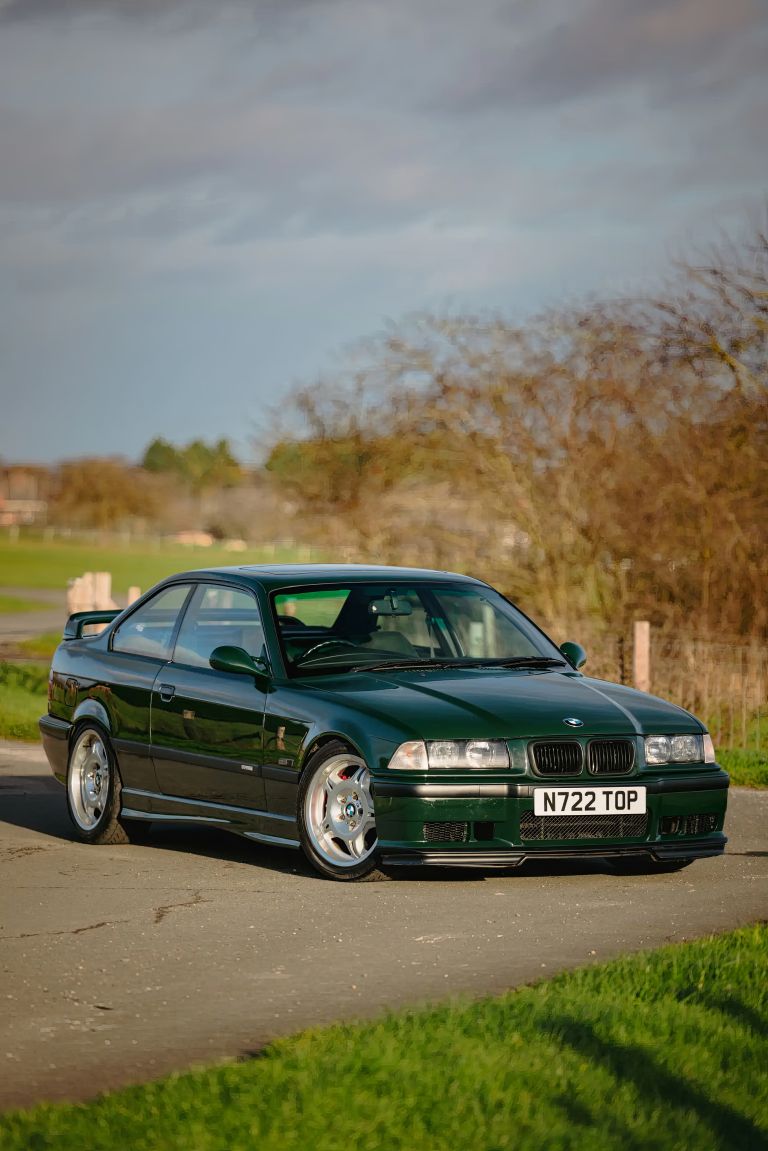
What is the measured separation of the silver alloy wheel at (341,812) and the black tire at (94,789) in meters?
1.92

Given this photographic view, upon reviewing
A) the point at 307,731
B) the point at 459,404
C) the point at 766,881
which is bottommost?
the point at 766,881

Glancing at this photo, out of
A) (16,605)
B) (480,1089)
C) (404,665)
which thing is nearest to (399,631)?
(404,665)

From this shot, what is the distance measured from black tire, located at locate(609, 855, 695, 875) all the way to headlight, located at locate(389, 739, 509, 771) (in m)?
1.25

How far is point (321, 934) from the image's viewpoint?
7.72 meters

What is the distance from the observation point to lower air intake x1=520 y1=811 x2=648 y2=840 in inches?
350

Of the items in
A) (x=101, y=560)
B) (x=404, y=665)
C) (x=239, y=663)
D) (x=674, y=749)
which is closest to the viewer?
(x=674, y=749)

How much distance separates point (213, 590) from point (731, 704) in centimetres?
761

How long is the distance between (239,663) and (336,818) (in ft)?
3.73

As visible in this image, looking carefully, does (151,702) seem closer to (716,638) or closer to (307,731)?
(307,731)

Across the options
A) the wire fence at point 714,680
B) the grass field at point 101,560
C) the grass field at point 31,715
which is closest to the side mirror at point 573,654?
the grass field at point 31,715

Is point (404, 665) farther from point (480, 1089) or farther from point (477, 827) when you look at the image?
point (480, 1089)

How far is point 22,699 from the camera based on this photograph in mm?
21453

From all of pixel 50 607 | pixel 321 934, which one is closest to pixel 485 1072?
pixel 321 934

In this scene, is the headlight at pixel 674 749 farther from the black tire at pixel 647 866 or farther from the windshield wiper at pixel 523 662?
the windshield wiper at pixel 523 662
